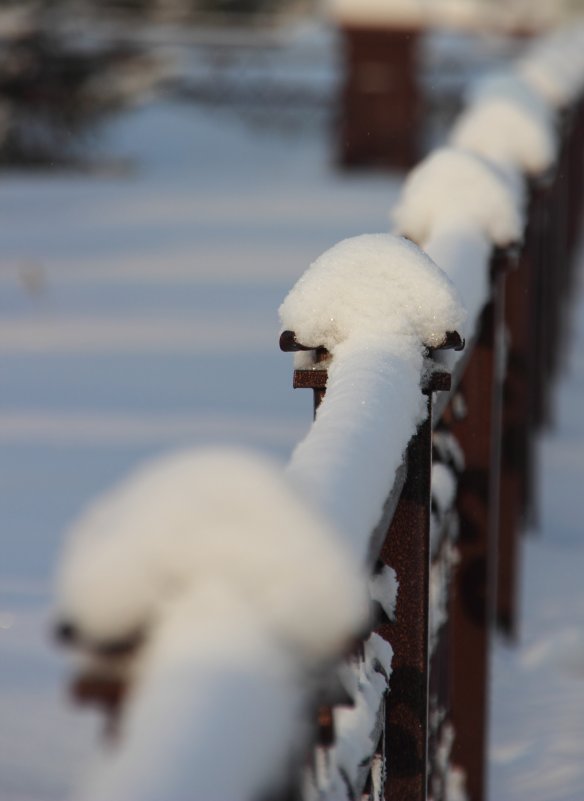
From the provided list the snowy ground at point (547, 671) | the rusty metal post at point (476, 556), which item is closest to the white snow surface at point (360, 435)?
the rusty metal post at point (476, 556)

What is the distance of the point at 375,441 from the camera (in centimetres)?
111

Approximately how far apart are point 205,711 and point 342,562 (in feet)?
0.41

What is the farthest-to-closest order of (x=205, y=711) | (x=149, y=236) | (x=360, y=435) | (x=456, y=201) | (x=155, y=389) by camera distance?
1. (x=149, y=236)
2. (x=155, y=389)
3. (x=456, y=201)
4. (x=360, y=435)
5. (x=205, y=711)

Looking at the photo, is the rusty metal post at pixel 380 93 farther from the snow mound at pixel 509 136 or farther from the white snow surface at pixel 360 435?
A: the white snow surface at pixel 360 435

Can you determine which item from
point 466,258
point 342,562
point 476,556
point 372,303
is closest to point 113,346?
point 476,556

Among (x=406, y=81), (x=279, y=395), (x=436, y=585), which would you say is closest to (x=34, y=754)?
(x=436, y=585)

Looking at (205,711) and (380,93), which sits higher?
(380,93)

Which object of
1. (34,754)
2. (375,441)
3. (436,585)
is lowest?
(34,754)

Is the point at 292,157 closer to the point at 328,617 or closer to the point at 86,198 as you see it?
the point at 86,198

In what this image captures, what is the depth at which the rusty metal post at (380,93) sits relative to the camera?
10.5m

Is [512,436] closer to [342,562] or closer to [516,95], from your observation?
[516,95]

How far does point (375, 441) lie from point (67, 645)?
464mm

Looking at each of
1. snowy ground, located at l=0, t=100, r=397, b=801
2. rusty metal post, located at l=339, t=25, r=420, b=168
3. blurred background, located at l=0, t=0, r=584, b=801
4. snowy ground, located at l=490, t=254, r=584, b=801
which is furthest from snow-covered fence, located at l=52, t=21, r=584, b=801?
rusty metal post, located at l=339, t=25, r=420, b=168

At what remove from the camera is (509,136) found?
321cm
